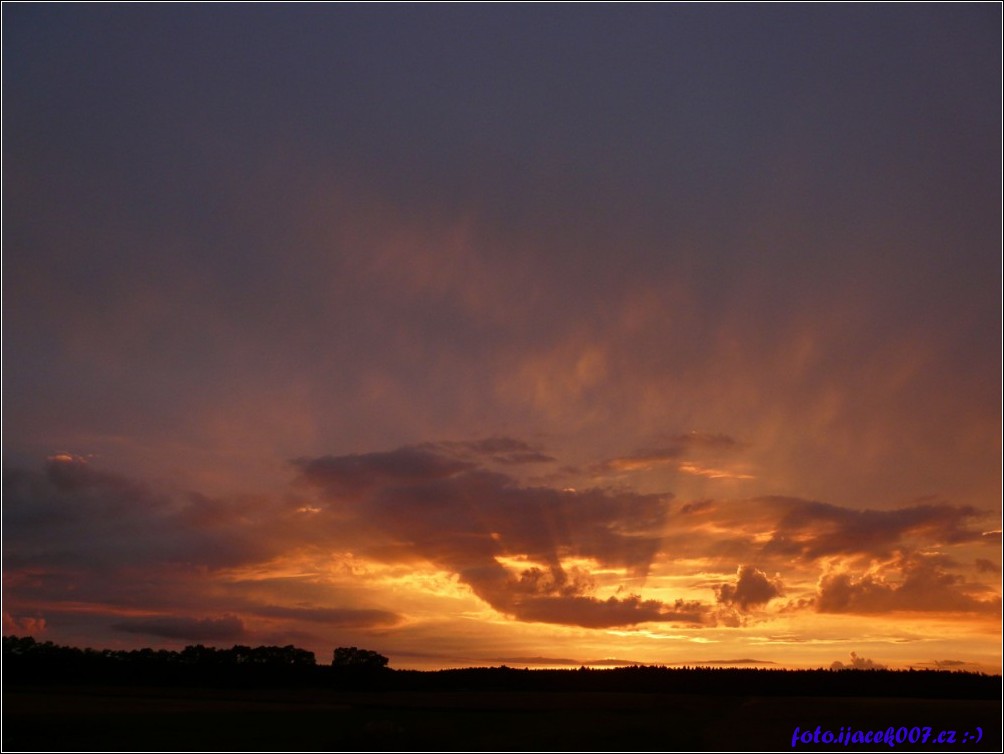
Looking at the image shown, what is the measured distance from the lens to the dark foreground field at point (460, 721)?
61.1 m

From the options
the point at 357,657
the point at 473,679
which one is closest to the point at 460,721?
the point at 473,679

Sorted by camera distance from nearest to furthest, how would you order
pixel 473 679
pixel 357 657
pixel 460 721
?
pixel 460 721 → pixel 473 679 → pixel 357 657

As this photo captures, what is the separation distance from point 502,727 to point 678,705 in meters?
32.6

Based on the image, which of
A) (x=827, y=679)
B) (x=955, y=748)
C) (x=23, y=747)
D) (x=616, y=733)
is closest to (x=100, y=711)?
(x=23, y=747)

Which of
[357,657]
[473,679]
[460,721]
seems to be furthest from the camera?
[357,657]

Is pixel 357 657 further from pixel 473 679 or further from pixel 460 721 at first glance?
pixel 460 721

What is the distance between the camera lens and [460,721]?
77500 mm

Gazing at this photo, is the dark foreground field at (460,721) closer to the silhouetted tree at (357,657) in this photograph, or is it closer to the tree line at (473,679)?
the tree line at (473,679)

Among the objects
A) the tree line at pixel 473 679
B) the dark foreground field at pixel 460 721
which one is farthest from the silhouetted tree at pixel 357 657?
the dark foreground field at pixel 460 721

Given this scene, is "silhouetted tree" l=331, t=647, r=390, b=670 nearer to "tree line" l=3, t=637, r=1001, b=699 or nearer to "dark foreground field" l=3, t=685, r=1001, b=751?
"tree line" l=3, t=637, r=1001, b=699

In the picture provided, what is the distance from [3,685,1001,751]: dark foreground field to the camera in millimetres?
61125

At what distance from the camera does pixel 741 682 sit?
133m

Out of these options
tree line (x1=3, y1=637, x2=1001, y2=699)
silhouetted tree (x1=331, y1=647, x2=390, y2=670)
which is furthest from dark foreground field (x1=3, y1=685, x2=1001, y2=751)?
silhouetted tree (x1=331, y1=647, x2=390, y2=670)

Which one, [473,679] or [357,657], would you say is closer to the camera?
[473,679]
